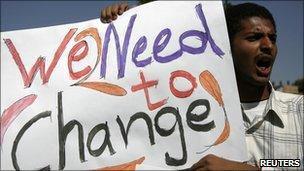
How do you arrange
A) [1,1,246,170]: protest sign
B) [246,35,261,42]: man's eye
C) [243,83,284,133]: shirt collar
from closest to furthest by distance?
[1,1,246,170]: protest sign → [243,83,284,133]: shirt collar → [246,35,261,42]: man's eye

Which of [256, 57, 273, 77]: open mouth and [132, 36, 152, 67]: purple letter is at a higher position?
[132, 36, 152, 67]: purple letter

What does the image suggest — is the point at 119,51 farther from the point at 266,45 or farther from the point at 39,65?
the point at 266,45

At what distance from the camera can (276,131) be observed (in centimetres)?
168

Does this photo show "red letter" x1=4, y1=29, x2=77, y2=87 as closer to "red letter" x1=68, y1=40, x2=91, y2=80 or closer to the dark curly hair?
"red letter" x1=68, y1=40, x2=91, y2=80

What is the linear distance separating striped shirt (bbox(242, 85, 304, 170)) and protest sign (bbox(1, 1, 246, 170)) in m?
0.15

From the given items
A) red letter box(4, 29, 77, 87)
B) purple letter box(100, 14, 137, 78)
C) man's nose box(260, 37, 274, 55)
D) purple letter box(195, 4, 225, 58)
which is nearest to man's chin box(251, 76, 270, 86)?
man's nose box(260, 37, 274, 55)

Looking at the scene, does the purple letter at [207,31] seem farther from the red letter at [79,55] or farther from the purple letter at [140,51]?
the red letter at [79,55]

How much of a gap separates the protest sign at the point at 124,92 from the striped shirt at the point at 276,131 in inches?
6.0

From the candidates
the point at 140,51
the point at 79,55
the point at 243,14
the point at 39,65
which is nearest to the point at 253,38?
the point at 243,14

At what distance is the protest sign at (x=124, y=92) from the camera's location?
1.60m

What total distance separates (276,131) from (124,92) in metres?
0.73

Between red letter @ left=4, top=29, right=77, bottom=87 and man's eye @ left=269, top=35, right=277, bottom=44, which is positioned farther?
man's eye @ left=269, top=35, right=277, bottom=44

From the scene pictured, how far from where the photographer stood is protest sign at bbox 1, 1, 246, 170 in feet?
5.24

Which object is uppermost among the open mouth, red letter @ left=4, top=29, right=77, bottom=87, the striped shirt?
red letter @ left=4, top=29, right=77, bottom=87
